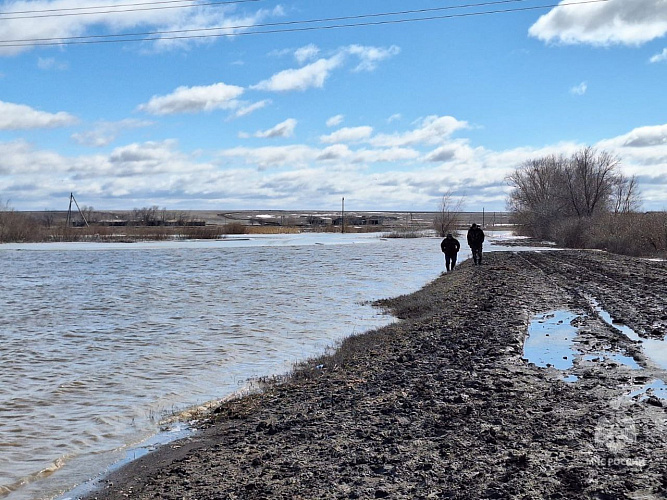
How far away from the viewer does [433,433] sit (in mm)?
6344

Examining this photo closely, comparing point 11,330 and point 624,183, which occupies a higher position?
point 624,183

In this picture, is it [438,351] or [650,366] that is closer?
[650,366]

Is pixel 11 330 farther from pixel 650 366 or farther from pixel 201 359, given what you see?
pixel 650 366

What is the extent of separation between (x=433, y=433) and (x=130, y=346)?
8.81m

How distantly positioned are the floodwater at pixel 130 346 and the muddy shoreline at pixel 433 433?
1.03 meters

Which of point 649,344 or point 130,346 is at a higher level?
point 649,344

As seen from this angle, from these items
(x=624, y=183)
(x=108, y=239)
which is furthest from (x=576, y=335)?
(x=108, y=239)

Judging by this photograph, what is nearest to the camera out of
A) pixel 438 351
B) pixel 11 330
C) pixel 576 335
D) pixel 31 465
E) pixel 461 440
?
pixel 461 440

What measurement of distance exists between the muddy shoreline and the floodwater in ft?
3.37

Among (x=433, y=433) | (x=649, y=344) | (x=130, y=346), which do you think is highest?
(x=649, y=344)

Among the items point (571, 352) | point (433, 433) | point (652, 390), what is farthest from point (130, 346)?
point (652, 390)

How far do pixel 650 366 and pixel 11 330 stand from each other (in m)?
13.4

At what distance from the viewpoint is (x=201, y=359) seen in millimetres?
12141

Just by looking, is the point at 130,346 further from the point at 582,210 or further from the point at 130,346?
the point at 582,210
